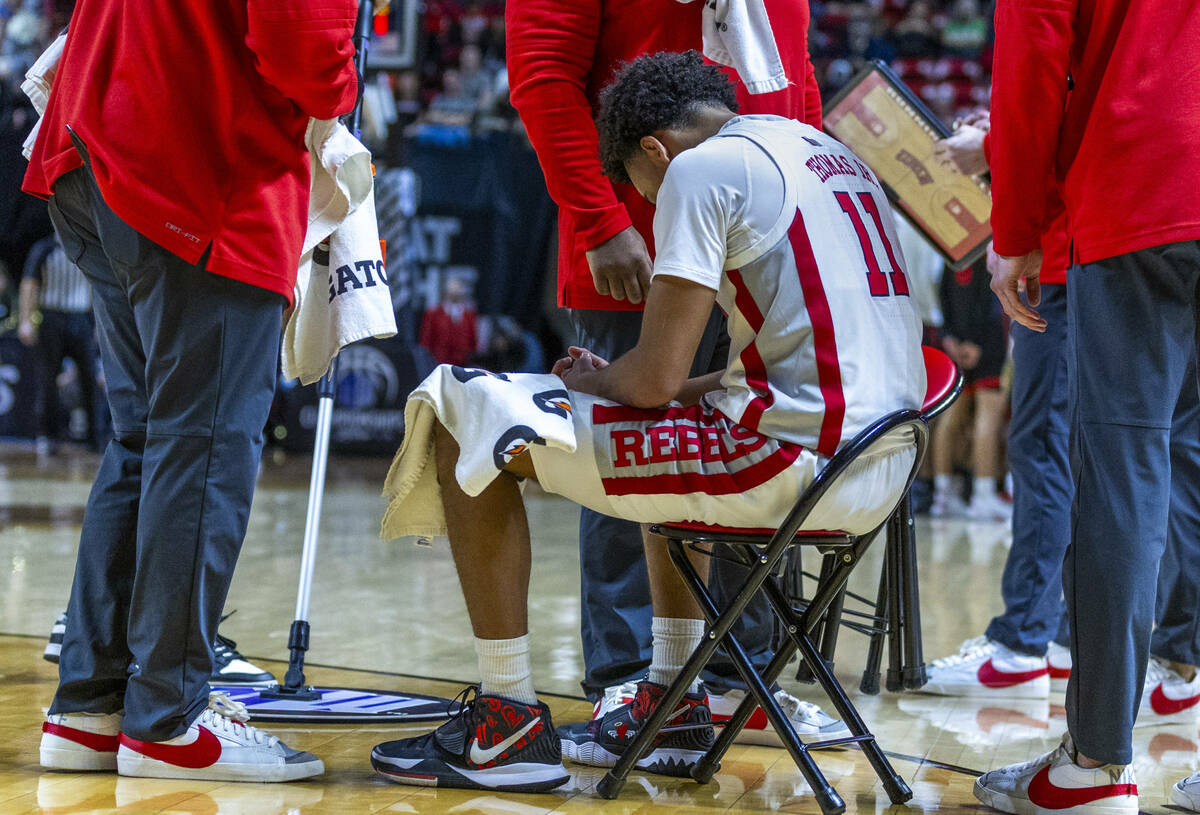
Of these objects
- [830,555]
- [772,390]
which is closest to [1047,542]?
[830,555]

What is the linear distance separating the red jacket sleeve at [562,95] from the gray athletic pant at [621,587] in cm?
22

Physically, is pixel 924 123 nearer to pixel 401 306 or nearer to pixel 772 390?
pixel 772 390

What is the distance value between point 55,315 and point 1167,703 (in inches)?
340

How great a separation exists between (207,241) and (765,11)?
1.15 meters

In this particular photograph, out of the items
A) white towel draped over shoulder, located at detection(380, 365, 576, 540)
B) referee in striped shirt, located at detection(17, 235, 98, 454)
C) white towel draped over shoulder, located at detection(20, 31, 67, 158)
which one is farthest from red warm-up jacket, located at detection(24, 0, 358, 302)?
referee in striped shirt, located at detection(17, 235, 98, 454)

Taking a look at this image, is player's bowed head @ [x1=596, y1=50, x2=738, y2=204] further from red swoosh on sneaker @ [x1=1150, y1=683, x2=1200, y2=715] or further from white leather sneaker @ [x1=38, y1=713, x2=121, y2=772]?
red swoosh on sneaker @ [x1=1150, y1=683, x2=1200, y2=715]

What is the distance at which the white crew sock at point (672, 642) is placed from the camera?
2156mm

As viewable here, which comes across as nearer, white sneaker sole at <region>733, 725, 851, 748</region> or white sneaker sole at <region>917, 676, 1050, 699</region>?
white sneaker sole at <region>733, 725, 851, 748</region>

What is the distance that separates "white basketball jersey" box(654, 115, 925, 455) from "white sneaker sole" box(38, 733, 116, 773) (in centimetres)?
119

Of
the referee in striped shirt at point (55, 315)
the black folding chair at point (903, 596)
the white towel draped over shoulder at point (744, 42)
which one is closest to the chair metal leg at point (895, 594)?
the black folding chair at point (903, 596)

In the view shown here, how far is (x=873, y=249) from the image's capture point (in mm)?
1884

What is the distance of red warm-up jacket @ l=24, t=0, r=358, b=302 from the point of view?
190 centimetres

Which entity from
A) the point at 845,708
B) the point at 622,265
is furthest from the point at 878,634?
the point at 622,265

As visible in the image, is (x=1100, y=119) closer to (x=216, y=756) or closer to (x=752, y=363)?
(x=752, y=363)
